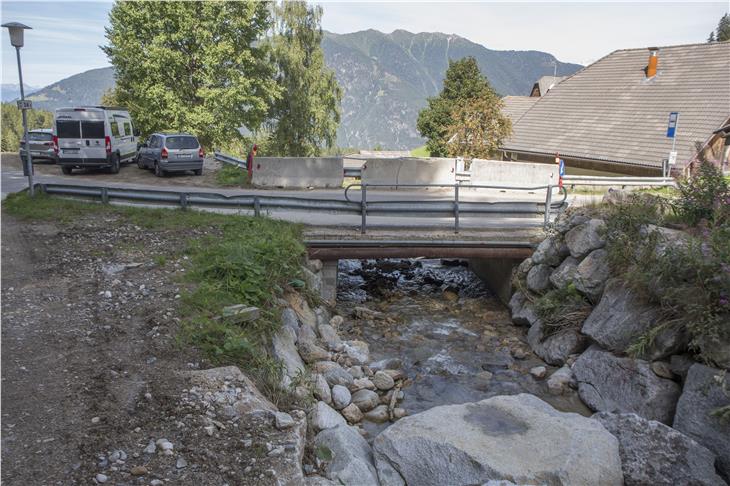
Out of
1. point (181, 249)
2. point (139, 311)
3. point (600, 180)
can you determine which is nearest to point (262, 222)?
point (181, 249)

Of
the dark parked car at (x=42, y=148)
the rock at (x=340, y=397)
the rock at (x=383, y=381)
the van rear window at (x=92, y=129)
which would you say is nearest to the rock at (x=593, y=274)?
the rock at (x=383, y=381)

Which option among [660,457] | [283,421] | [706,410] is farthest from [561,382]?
[283,421]

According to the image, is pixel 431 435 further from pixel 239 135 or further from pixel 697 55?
pixel 697 55

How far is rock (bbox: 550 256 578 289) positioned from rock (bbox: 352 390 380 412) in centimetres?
485

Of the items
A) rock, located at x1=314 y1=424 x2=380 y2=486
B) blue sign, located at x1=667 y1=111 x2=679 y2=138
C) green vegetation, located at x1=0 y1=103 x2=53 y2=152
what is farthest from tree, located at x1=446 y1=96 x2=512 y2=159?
green vegetation, located at x1=0 y1=103 x2=53 y2=152

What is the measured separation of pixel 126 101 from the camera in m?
31.9

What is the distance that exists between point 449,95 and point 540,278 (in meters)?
35.2

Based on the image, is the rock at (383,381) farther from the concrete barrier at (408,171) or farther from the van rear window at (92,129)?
the van rear window at (92,129)

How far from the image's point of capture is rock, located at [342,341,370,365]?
975 centimetres

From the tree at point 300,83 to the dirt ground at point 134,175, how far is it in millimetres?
18302

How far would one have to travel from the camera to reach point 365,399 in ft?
27.2

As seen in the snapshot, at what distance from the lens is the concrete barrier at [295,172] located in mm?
20859

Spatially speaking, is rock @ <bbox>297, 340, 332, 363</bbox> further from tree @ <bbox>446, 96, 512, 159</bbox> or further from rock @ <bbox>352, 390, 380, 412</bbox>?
tree @ <bbox>446, 96, 512, 159</bbox>

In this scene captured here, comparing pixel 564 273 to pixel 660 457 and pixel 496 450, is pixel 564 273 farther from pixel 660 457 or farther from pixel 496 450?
pixel 496 450
